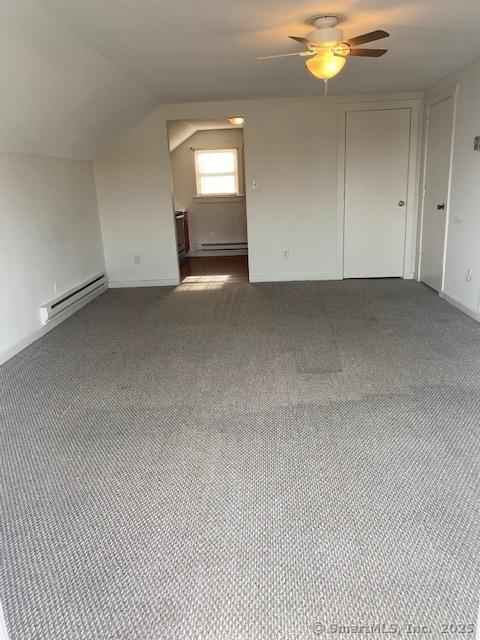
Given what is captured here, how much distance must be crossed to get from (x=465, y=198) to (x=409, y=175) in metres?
Result: 1.55

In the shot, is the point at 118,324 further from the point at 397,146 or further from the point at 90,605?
the point at 397,146

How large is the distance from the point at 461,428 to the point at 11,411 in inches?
103

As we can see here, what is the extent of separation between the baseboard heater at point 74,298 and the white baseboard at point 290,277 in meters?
1.99

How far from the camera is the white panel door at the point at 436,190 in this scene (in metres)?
4.84

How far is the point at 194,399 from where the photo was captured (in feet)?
9.59

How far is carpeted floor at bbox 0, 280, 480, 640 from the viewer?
4.87 feet

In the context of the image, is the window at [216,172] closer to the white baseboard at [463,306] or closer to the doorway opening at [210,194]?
the doorway opening at [210,194]

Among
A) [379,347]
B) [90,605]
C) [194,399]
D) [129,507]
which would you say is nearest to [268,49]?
[379,347]

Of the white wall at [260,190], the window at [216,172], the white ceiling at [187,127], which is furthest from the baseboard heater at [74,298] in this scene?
the window at [216,172]

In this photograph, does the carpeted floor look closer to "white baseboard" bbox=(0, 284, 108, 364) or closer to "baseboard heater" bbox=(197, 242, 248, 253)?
"white baseboard" bbox=(0, 284, 108, 364)

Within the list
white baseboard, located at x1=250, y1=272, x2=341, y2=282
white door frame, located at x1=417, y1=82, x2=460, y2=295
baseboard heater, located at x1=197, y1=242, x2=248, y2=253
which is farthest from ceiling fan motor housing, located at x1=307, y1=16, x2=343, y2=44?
baseboard heater, located at x1=197, y1=242, x2=248, y2=253

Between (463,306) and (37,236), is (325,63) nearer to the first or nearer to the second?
(463,306)

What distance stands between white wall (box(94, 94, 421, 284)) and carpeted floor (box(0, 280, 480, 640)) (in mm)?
2421

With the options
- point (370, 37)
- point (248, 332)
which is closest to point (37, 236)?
point (248, 332)
